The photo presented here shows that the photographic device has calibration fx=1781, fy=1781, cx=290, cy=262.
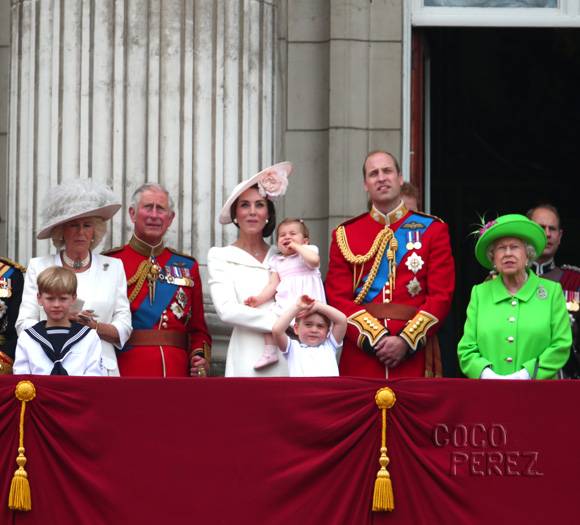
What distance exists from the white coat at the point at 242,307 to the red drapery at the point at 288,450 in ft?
2.92

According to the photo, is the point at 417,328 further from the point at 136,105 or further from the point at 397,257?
the point at 136,105

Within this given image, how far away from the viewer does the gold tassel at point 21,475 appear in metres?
8.18

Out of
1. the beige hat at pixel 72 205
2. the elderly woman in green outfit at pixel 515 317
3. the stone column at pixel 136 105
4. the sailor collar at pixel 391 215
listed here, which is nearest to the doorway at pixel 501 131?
the stone column at pixel 136 105

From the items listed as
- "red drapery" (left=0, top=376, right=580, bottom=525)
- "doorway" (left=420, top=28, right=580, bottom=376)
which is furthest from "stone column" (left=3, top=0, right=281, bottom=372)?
"doorway" (left=420, top=28, right=580, bottom=376)

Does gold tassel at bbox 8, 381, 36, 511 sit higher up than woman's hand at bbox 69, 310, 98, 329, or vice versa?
woman's hand at bbox 69, 310, 98, 329

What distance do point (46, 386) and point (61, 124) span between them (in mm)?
3175

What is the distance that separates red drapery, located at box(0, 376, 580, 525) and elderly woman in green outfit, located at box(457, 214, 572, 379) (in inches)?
25.8

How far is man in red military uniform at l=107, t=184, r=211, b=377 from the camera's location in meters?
9.58

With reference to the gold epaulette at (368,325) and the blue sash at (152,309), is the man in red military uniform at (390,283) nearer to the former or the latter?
the gold epaulette at (368,325)

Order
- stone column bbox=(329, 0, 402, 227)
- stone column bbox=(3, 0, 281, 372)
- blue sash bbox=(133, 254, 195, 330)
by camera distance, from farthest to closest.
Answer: stone column bbox=(329, 0, 402, 227)
stone column bbox=(3, 0, 281, 372)
blue sash bbox=(133, 254, 195, 330)

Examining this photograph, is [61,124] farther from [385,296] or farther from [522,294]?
[522,294]

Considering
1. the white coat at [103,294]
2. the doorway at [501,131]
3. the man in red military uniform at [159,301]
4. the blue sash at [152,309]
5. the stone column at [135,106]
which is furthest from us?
the doorway at [501,131]

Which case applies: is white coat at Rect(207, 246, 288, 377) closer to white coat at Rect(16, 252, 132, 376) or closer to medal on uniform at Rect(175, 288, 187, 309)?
medal on uniform at Rect(175, 288, 187, 309)

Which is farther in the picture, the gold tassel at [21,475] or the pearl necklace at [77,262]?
the pearl necklace at [77,262]
